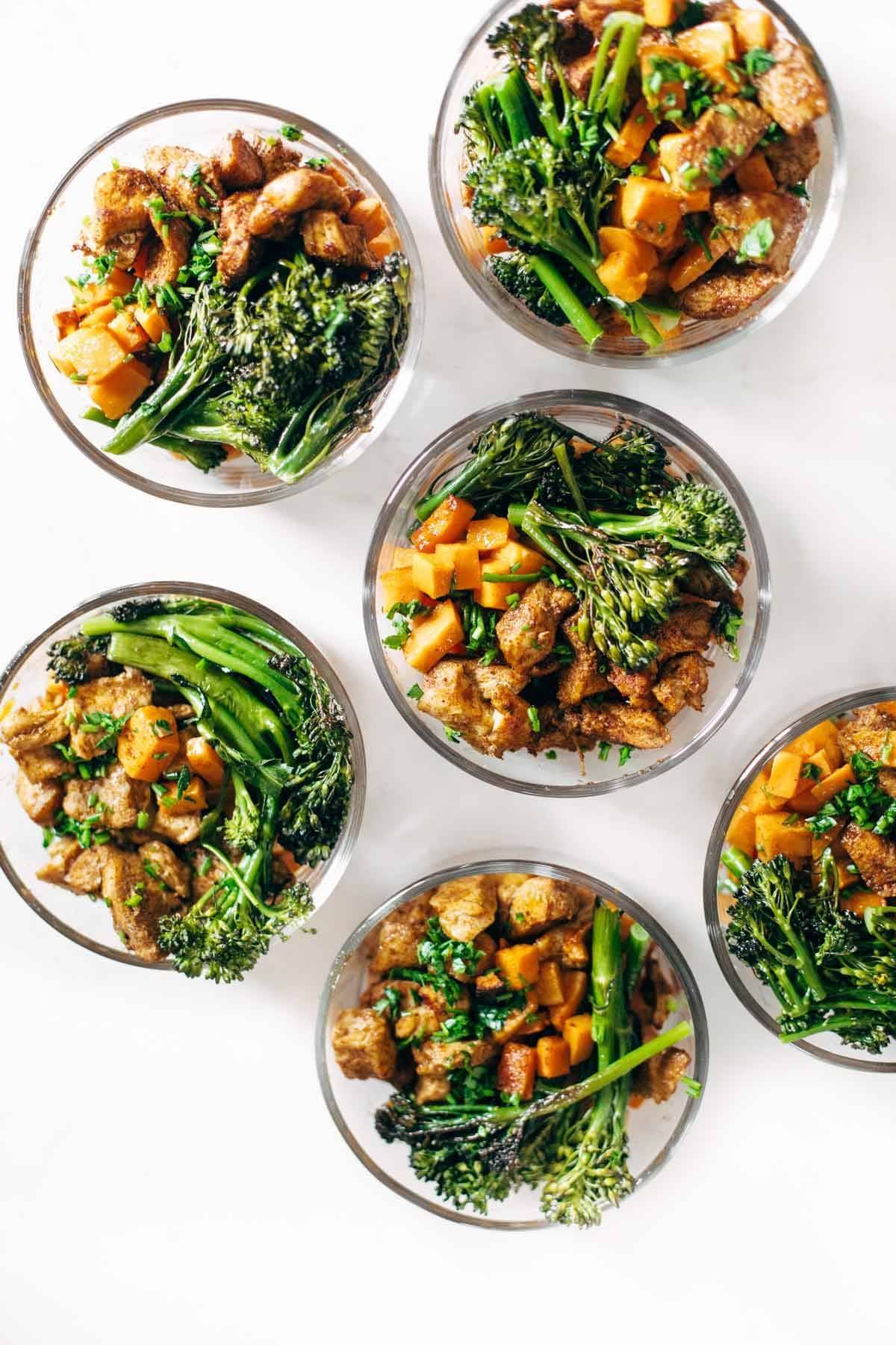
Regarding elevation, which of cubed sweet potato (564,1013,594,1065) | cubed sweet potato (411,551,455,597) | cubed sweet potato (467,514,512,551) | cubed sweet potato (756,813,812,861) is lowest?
cubed sweet potato (564,1013,594,1065)

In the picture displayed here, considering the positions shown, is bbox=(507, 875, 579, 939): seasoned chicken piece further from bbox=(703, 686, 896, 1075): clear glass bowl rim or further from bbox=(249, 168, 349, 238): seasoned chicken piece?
bbox=(249, 168, 349, 238): seasoned chicken piece

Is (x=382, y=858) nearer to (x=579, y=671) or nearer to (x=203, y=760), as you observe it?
(x=203, y=760)

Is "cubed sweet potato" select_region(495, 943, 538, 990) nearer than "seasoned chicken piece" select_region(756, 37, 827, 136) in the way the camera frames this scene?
No

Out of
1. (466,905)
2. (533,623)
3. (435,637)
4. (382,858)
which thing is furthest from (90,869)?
(533,623)

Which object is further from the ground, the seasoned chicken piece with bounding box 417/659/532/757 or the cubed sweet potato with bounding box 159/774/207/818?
the seasoned chicken piece with bounding box 417/659/532/757

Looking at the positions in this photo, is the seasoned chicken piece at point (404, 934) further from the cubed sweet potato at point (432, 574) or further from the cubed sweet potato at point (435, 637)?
the cubed sweet potato at point (432, 574)

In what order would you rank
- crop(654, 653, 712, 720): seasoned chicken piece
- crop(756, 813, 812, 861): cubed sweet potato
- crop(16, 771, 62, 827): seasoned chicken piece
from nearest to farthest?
crop(654, 653, 712, 720): seasoned chicken piece
crop(756, 813, 812, 861): cubed sweet potato
crop(16, 771, 62, 827): seasoned chicken piece

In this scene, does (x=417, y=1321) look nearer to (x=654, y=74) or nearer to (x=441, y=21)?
(x=654, y=74)

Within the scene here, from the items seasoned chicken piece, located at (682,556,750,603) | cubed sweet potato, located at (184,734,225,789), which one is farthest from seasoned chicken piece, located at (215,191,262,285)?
seasoned chicken piece, located at (682,556,750,603)
